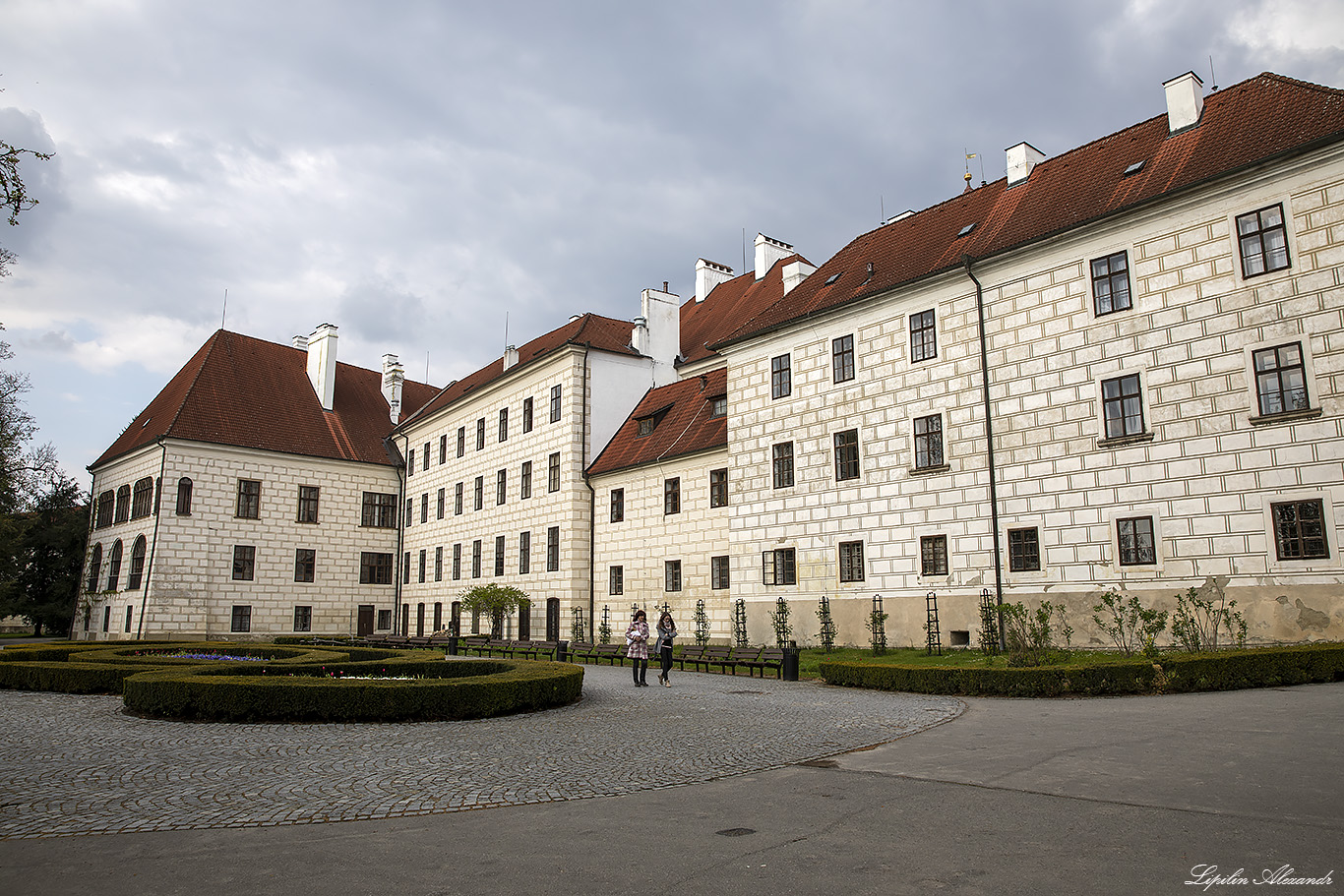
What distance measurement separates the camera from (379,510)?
47.9 metres

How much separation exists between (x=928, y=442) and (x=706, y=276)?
22.8 m

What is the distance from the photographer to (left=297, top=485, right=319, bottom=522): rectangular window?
44.7m

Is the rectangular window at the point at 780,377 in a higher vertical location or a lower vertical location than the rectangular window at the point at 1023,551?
higher

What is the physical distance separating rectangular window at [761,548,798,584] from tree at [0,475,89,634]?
39.0m

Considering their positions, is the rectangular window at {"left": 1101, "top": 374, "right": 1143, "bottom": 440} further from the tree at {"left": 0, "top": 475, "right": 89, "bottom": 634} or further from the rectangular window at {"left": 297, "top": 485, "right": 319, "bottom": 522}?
the tree at {"left": 0, "top": 475, "right": 89, "bottom": 634}

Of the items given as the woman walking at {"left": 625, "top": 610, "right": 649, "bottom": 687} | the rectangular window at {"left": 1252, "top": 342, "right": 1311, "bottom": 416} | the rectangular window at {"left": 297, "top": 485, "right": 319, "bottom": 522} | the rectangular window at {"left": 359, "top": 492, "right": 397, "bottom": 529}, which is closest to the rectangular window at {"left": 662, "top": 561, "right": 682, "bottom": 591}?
the woman walking at {"left": 625, "top": 610, "right": 649, "bottom": 687}

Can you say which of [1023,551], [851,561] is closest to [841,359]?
[851,561]

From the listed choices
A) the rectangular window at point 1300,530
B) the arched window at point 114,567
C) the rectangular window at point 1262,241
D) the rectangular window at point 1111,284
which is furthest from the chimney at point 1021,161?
the arched window at point 114,567

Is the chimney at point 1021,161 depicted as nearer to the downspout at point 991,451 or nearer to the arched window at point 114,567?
the downspout at point 991,451

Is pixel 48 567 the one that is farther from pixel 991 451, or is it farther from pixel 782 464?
pixel 991 451

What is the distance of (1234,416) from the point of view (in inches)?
707

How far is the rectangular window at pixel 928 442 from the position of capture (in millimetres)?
23062

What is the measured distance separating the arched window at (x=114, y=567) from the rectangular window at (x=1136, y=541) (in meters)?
41.9

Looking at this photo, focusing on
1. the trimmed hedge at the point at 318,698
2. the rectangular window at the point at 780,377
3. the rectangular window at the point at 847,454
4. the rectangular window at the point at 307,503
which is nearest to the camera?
the trimmed hedge at the point at 318,698
